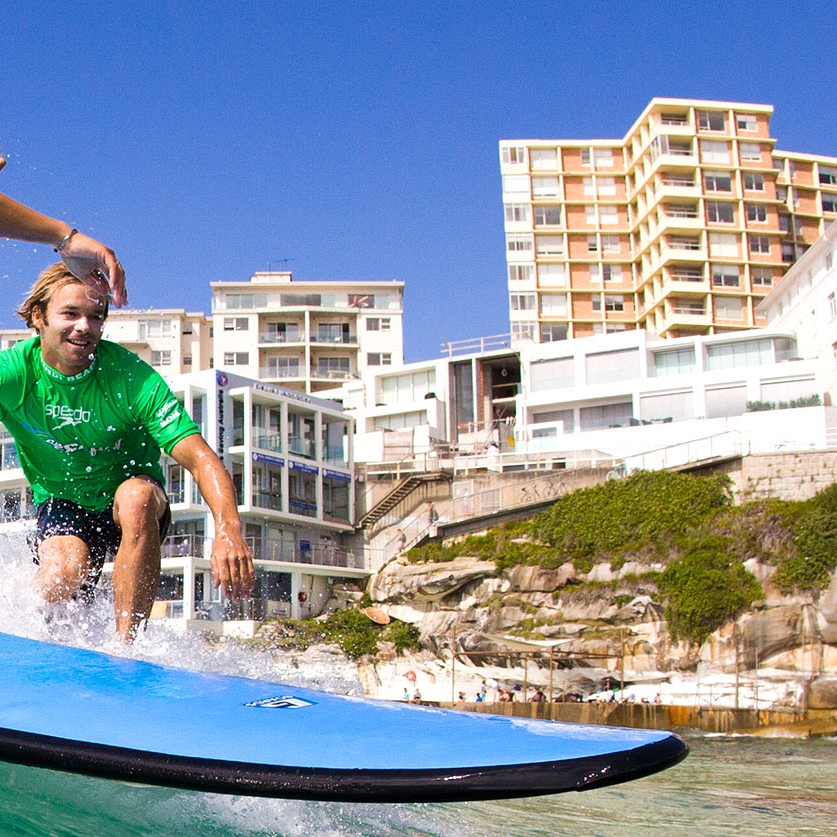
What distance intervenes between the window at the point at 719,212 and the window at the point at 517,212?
13.4 metres

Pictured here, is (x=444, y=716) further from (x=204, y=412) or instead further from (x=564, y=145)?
(x=564, y=145)

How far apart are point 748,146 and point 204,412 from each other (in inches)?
2070

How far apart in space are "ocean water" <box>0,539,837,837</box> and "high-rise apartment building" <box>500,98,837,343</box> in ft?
224

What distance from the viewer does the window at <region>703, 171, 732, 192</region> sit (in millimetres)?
75438

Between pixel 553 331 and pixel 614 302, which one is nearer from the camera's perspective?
pixel 553 331

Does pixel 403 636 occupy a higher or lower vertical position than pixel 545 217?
lower

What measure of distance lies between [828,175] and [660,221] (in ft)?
66.9

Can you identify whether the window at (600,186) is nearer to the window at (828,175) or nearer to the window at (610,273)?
the window at (610,273)

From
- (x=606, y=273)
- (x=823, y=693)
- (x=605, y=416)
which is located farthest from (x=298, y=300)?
(x=823, y=693)

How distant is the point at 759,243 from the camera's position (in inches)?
3014

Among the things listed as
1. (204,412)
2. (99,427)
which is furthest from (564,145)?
(99,427)

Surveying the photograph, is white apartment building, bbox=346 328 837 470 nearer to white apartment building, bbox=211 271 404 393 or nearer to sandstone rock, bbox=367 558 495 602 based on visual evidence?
sandstone rock, bbox=367 558 495 602

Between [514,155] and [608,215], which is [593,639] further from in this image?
[514,155]

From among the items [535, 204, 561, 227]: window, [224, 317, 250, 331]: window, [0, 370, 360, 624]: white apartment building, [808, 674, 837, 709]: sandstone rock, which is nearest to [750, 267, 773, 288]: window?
[535, 204, 561, 227]: window
